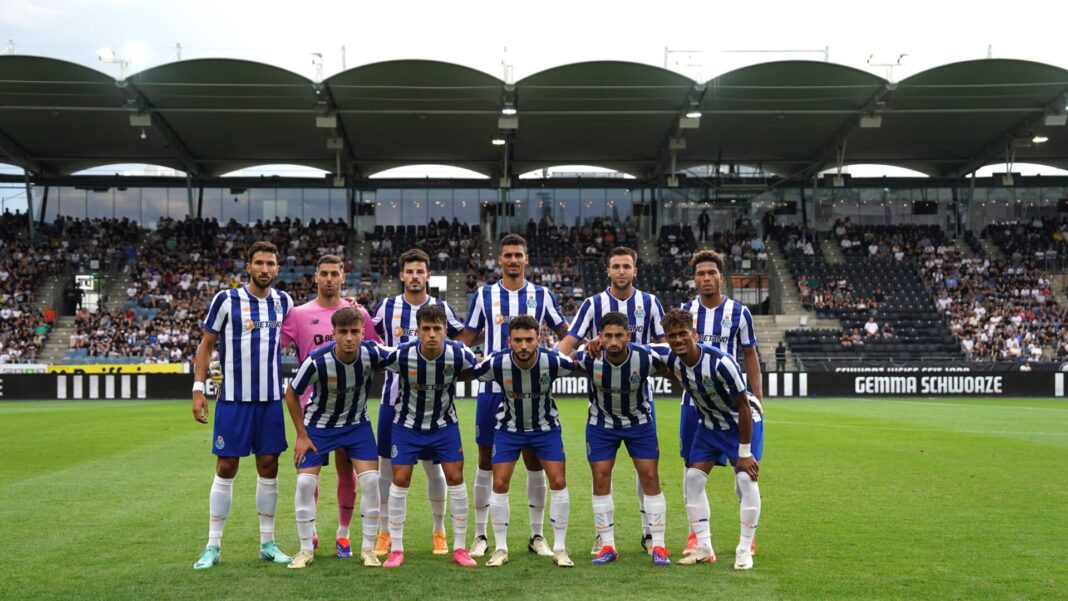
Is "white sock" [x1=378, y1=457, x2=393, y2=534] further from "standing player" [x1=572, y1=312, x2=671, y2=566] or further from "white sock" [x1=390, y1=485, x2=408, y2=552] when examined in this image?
"standing player" [x1=572, y1=312, x2=671, y2=566]

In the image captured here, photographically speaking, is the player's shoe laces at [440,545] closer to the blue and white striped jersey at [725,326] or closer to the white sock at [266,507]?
the white sock at [266,507]

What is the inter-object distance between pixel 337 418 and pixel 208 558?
1.21 m

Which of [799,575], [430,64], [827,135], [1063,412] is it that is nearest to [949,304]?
[827,135]

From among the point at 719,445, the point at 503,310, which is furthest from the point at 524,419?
the point at 719,445

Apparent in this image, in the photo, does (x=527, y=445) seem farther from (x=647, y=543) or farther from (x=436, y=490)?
(x=647, y=543)

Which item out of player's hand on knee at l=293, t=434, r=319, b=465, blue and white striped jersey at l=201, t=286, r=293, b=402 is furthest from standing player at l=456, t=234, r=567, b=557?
blue and white striped jersey at l=201, t=286, r=293, b=402

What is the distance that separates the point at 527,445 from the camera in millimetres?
6719

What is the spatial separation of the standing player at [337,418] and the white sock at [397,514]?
118mm

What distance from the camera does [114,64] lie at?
30500 mm

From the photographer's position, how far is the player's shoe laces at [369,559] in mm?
6312

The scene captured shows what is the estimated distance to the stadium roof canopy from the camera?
30.8 metres

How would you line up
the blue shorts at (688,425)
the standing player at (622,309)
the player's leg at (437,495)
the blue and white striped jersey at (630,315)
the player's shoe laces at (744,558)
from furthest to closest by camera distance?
1. the blue and white striped jersey at (630,315)
2. the standing player at (622,309)
3. the blue shorts at (688,425)
4. the player's leg at (437,495)
5. the player's shoe laces at (744,558)

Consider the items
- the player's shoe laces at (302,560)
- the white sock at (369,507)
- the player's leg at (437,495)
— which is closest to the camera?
the player's shoe laces at (302,560)

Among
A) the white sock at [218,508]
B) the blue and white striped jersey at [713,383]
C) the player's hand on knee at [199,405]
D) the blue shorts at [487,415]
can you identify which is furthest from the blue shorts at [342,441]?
the blue and white striped jersey at [713,383]
